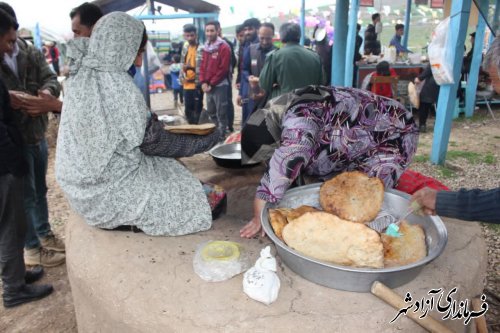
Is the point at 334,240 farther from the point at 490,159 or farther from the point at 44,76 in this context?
the point at 490,159

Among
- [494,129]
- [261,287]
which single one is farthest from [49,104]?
[494,129]

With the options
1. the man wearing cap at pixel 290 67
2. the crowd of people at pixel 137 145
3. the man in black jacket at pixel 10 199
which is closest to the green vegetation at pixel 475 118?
the man wearing cap at pixel 290 67

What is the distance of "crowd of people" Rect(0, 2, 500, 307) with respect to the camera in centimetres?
158

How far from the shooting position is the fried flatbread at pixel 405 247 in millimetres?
1374

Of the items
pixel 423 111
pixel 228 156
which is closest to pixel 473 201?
pixel 228 156

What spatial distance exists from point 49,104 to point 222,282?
160 centimetres

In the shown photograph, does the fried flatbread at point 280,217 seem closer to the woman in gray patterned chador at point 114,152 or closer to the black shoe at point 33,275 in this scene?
the woman in gray patterned chador at point 114,152

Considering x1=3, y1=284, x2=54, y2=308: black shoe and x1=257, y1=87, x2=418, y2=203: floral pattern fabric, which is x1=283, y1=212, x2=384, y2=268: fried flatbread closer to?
x1=257, y1=87, x2=418, y2=203: floral pattern fabric

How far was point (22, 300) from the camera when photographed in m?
2.28

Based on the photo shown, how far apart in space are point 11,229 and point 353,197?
70.6 inches

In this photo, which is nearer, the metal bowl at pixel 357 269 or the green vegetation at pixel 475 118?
the metal bowl at pixel 357 269

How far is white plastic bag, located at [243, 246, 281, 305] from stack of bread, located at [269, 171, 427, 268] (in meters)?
0.11

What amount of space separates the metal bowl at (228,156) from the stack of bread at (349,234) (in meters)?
1.16

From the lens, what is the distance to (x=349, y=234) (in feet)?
4.27
